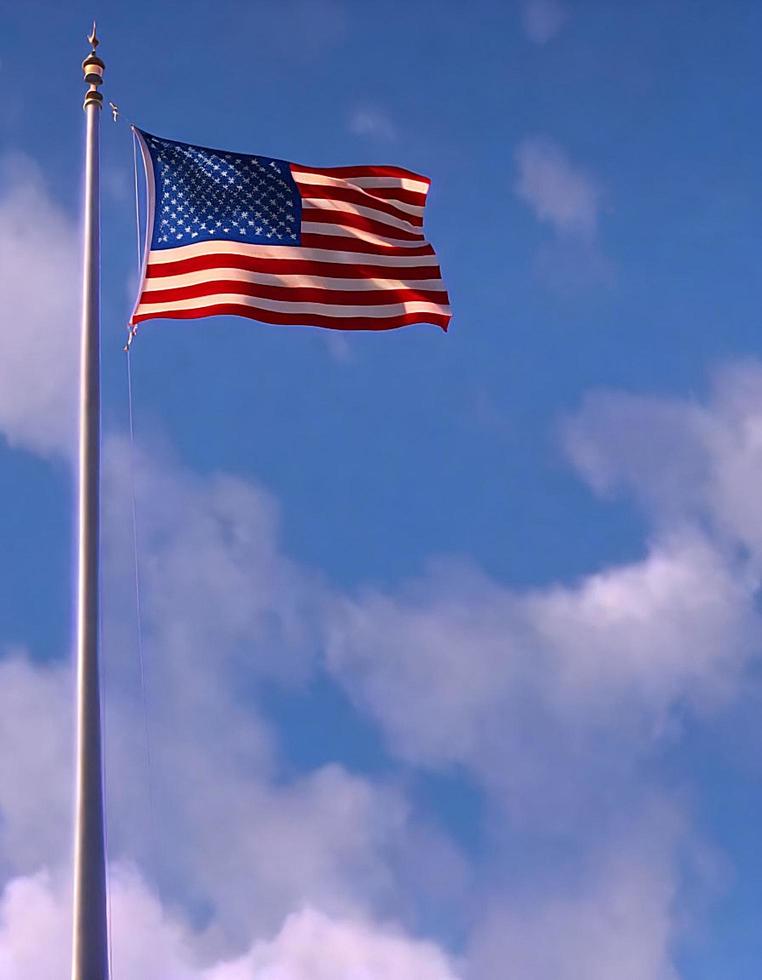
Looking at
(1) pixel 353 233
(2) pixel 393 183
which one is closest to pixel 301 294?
(1) pixel 353 233

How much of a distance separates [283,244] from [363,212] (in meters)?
2.08

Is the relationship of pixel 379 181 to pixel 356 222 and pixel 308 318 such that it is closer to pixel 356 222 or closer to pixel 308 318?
pixel 356 222

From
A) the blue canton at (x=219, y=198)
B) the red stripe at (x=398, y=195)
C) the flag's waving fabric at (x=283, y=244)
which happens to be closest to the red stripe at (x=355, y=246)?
the flag's waving fabric at (x=283, y=244)

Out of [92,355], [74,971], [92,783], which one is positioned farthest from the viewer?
[92,355]

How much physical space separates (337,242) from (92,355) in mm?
6297

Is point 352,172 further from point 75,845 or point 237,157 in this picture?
A: point 75,845

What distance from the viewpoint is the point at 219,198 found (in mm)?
23906

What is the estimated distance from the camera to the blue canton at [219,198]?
23.3m

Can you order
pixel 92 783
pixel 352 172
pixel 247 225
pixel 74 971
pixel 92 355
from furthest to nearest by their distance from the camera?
pixel 352 172
pixel 247 225
pixel 92 355
pixel 92 783
pixel 74 971

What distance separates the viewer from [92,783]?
56.0ft

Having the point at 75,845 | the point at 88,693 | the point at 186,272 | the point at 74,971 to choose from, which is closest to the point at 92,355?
the point at 186,272

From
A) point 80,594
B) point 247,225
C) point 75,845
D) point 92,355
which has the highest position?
point 247,225

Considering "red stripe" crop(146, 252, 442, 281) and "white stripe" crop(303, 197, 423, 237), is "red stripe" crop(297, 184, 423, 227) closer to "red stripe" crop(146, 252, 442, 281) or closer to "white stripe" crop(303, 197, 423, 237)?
"white stripe" crop(303, 197, 423, 237)

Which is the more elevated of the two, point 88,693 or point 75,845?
point 88,693
